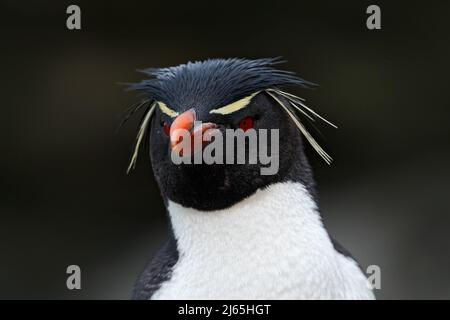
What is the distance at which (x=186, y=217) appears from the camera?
182 centimetres

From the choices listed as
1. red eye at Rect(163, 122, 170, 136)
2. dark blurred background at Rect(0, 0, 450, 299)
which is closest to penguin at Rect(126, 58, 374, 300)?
red eye at Rect(163, 122, 170, 136)

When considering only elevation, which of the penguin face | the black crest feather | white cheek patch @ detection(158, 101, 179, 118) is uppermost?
the black crest feather

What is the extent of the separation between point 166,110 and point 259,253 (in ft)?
1.22

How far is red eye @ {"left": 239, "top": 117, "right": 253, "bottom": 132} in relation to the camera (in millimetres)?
1783

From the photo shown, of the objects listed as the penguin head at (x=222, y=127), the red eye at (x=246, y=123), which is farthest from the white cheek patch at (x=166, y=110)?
the red eye at (x=246, y=123)

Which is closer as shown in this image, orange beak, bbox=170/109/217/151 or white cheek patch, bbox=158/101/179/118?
orange beak, bbox=170/109/217/151

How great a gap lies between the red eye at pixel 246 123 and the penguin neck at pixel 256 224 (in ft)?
0.45

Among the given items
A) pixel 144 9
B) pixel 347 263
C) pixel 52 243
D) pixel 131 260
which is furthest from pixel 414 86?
pixel 347 263

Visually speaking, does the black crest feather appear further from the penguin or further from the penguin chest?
the penguin chest

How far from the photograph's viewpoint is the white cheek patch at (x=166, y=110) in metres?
1.80

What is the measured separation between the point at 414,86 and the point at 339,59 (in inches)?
15.4

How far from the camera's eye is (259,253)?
68.3 inches

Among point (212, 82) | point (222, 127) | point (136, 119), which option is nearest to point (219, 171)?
point (222, 127)

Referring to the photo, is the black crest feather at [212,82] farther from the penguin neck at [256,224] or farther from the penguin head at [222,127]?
the penguin neck at [256,224]
